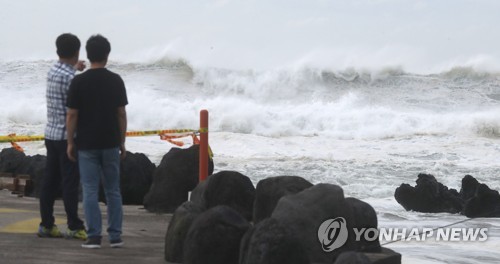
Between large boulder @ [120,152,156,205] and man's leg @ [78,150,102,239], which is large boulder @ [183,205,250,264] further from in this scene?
large boulder @ [120,152,156,205]

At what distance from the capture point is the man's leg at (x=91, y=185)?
23.1 feet

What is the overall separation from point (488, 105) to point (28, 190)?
108ft

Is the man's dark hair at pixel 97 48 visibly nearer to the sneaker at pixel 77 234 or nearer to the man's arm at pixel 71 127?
the man's arm at pixel 71 127

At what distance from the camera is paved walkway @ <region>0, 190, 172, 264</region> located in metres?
6.69

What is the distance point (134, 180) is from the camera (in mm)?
11516

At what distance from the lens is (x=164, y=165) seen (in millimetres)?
10633

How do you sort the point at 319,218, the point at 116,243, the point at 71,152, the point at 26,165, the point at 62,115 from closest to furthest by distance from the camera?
the point at 319,218 → the point at 71,152 → the point at 116,243 → the point at 62,115 → the point at 26,165

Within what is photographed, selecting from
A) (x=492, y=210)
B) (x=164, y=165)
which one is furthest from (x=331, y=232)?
(x=492, y=210)

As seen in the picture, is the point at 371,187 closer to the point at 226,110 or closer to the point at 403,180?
the point at 403,180

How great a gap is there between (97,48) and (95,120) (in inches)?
20.0

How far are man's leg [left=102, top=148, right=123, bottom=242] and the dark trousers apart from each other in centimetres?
39

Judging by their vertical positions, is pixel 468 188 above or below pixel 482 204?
above

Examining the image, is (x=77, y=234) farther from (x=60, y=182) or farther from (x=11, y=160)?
(x=11, y=160)

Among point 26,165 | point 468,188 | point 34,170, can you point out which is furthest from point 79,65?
point 468,188
